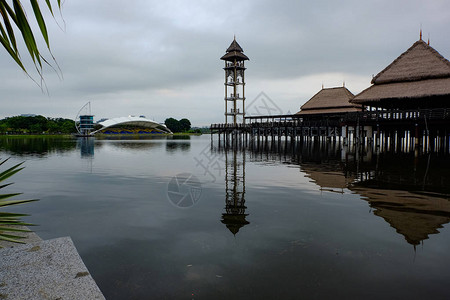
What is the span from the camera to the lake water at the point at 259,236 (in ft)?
13.5

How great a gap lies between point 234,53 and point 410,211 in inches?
2108

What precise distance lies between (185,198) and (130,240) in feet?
13.1

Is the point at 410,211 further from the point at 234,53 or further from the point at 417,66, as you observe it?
the point at 234,53

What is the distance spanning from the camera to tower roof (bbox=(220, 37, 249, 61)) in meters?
57.4

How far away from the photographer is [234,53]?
57312mm

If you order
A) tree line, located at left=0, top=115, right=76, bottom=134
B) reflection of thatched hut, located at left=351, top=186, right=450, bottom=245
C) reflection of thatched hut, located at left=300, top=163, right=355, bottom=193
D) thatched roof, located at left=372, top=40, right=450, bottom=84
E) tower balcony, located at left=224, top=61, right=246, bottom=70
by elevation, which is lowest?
reflection of thatched hut, located at left=351, top=186, right=450, bottom=245

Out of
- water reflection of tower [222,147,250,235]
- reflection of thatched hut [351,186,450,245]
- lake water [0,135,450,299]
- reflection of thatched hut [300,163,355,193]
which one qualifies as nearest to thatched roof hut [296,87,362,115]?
reflection of thatched hut [300,163,355,193]

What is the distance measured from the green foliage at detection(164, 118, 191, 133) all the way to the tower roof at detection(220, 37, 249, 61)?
336 ft

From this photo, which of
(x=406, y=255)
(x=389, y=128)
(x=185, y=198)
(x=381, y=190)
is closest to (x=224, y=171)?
(x=185, y=198)

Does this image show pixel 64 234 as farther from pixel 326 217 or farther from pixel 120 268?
pixel 326 217

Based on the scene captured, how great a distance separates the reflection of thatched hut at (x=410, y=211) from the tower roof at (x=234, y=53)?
5081 cm

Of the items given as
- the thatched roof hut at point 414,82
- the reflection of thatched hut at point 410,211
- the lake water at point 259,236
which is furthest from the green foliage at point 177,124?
the reflection of thatched hut at point 410,211

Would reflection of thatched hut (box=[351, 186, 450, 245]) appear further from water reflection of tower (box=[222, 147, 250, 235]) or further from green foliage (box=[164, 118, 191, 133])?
green foliage (box=[164, 118, 191, 133])

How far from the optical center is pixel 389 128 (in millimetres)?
33938
